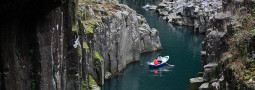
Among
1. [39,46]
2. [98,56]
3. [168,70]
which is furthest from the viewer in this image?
[168,70]

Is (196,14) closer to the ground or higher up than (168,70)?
higher up

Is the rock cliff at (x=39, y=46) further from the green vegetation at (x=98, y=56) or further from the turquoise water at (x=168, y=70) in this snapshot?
the turquoise water at (x=168, y=70)

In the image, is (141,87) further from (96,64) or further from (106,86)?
(96,64)

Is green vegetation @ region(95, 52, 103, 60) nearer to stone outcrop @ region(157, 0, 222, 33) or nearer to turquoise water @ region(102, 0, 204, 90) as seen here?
turquoise water @ region(102, 0, 204, 90)

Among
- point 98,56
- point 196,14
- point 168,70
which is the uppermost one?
point 196,14

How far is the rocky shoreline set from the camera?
16.6m

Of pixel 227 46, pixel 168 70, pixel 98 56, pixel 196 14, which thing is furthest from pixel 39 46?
pixel 196 14

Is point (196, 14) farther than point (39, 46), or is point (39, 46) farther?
point (196, 14)

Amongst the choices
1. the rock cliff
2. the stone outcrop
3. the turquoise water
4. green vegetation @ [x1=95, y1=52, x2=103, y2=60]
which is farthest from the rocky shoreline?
green vegetation @ [x1=95, y1=52, x2=103, y2=60]

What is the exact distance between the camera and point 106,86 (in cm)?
3372

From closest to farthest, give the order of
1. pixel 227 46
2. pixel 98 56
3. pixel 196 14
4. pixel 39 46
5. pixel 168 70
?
1. pixel 39 46
2. pixel 227 46
3. pixel 98 56
4. pixel 168 70
5. pixel 196 14

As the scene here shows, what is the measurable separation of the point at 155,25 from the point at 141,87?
129 feet

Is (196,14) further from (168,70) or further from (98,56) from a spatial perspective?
(98,56)

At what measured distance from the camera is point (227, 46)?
2730cm
